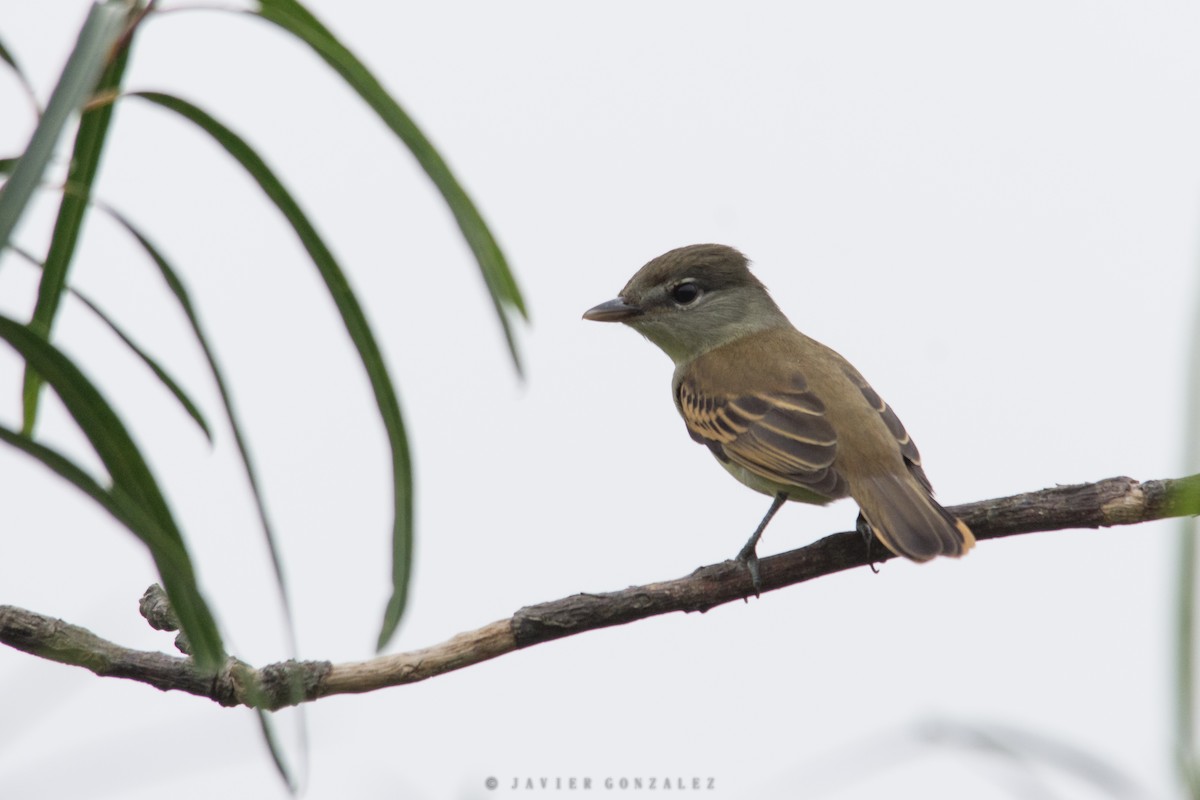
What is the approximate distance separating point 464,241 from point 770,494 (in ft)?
11.8

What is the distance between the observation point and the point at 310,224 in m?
2.32

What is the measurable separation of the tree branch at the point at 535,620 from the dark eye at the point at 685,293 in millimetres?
2541

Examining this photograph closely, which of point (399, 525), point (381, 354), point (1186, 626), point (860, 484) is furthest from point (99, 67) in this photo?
point (860, 484)

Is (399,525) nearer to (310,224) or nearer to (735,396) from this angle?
(310,224)

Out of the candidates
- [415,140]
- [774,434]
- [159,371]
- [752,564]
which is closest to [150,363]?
[159,371]

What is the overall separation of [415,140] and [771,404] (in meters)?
3.65

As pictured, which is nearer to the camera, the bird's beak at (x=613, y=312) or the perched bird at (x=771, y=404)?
the perched bird at (x=771, y=404)

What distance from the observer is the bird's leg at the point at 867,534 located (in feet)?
15.5

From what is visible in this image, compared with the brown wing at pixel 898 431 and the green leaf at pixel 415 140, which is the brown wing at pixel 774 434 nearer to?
the brown wing at pixel 898 431

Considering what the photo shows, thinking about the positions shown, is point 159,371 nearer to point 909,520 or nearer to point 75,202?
point 75,202

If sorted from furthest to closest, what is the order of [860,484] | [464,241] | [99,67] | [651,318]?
[651,318], [860,484], [464,241], [99,67]

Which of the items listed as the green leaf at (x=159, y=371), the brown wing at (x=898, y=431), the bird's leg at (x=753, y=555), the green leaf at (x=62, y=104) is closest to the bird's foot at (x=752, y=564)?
the bird's leg at (x=753, y=555)

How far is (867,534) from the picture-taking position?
4.79 meters

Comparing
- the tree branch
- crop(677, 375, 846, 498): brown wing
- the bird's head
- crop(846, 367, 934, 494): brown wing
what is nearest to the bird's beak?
the bird's head
